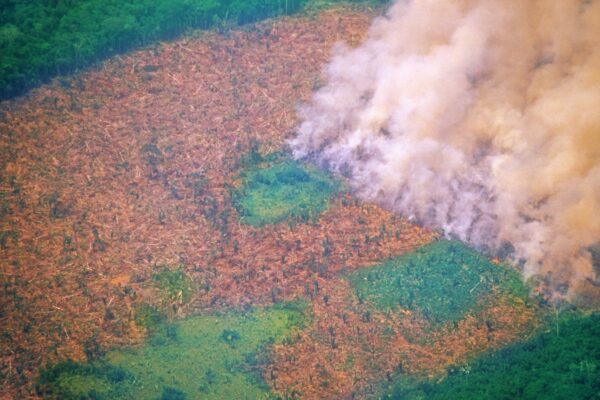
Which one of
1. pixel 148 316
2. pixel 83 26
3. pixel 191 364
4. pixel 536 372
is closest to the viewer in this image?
pixel 536 372

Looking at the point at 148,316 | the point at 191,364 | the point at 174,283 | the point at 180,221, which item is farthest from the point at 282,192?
the point at 191,364

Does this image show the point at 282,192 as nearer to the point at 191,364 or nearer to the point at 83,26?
the point at 191,364

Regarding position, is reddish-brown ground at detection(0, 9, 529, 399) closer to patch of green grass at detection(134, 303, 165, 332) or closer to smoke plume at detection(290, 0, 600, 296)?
patch of green grass at detection(134, 303, 165, 332)

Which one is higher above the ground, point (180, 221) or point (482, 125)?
point (482, 125)

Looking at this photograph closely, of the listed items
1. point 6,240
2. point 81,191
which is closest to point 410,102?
point 81,191

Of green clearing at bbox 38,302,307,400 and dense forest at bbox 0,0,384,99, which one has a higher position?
dense forest at bbox 0,0,384,99

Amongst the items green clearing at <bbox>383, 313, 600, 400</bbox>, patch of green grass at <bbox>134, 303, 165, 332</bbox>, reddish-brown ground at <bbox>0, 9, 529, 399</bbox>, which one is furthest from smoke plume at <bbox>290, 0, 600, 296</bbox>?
patch of green grass at <bbox>134, 303, 165, 332</bbox>

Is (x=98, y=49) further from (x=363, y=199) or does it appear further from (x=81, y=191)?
(x=363, y=199)
